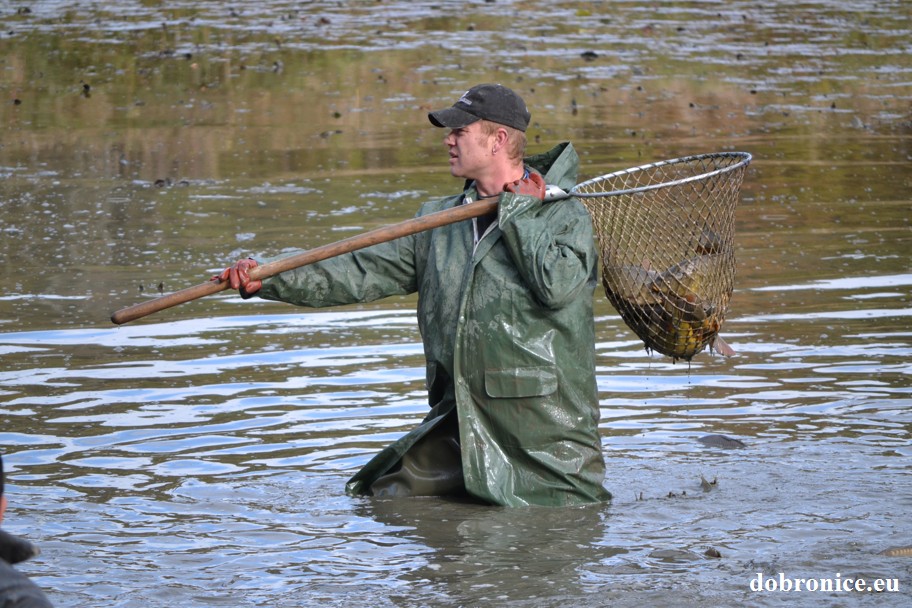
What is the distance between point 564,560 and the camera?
562 cm

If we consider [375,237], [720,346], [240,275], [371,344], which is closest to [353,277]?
[375,237]

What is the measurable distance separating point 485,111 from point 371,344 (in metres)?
3.34

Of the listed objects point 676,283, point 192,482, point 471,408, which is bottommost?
point 192,482

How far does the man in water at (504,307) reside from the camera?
5816 millimetres

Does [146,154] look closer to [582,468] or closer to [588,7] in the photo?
[582,468]

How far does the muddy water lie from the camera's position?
5695 mm

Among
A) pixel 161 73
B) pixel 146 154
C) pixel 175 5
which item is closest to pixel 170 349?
pixel 146 154

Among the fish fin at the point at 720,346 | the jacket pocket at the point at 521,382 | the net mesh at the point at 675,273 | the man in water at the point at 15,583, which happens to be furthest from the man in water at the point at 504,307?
the man in water at the point at 15,583

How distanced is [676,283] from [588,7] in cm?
1789

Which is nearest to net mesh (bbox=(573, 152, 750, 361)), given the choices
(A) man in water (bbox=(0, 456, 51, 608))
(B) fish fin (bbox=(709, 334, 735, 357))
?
(B) fish fin (bbox=(709, 334, 735, 357))

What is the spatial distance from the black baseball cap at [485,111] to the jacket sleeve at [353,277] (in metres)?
0.57

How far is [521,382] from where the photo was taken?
19.4 ft

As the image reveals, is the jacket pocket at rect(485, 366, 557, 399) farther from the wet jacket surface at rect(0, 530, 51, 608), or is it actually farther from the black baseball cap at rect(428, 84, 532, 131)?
the wet jacket surface at rect(0, 530, 51, 608)

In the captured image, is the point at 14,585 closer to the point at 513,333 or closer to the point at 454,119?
the point at 513,333
